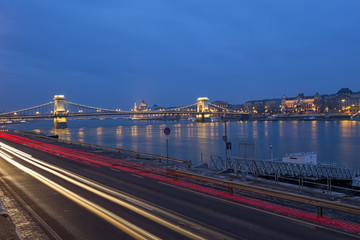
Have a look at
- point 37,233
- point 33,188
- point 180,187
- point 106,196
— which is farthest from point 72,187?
point 37,233

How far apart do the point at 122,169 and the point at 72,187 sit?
18.1ft

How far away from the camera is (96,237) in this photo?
751cm

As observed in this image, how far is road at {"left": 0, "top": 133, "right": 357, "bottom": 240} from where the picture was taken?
25.2 ft

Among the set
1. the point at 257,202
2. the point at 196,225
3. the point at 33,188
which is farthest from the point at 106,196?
the point at 257,202

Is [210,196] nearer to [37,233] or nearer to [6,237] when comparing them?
[37,233]

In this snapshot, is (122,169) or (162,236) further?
(122,169)

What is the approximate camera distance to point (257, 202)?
422 inches

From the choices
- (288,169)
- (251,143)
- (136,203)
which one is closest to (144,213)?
(136,203)

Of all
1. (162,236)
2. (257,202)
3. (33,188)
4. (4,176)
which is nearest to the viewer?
(162,236)

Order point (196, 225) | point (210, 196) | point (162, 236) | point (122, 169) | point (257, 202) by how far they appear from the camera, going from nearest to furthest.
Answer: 1. point (162, 236)
2. point (196, 225)
3. point (257, 202)
4. point (210, 196)
5. point (122, 169)

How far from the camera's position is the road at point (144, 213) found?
768cm

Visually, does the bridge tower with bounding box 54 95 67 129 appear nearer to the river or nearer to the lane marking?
the river

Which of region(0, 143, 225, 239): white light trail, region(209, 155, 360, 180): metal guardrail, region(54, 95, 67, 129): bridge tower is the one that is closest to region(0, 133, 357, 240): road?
region(0, 143, 225, 239): white light trail

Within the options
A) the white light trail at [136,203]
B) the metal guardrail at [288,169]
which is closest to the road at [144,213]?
the white light trail at [136,203]
